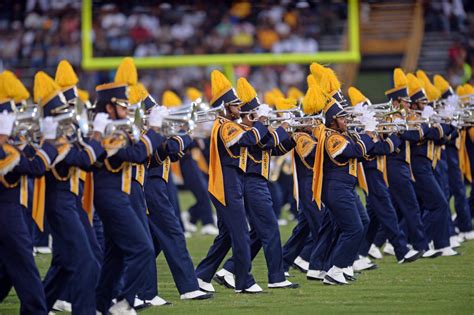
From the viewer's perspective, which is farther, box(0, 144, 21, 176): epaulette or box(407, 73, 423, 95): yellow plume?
box(407, 73, 423, 95): yellow plume

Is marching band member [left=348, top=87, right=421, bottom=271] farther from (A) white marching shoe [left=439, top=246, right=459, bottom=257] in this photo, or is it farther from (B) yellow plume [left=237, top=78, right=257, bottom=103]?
(B) yellow plume [left=237, top=78, right=257, bottom=103]

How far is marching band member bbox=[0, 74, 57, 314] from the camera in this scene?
9070mm

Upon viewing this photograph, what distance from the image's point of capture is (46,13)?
84.2 feet

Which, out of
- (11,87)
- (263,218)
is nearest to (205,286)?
(263,218)

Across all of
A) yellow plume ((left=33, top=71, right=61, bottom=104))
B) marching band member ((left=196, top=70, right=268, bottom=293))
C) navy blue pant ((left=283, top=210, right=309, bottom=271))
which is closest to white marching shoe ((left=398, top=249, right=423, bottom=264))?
navy blue pant ((left=283, top=210, right=309, bottom=271))

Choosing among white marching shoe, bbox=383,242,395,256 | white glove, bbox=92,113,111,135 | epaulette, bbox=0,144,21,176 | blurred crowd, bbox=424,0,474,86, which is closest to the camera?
epaulette, bbox=0,144,21,176

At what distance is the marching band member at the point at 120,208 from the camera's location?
31.4 feet

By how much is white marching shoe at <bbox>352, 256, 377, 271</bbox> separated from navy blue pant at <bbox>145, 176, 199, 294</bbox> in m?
2.52

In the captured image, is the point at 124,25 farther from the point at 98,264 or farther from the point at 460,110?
the point at 98,264

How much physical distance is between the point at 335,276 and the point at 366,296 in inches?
35.6

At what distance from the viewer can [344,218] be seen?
11.9m

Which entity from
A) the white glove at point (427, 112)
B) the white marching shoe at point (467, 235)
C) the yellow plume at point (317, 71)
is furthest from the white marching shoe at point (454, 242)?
the yellow plume at point (317, 71)

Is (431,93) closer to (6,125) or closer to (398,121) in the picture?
(398,121)

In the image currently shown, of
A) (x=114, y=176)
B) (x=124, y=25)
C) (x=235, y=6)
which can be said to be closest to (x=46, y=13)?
(x=124, y=25)
